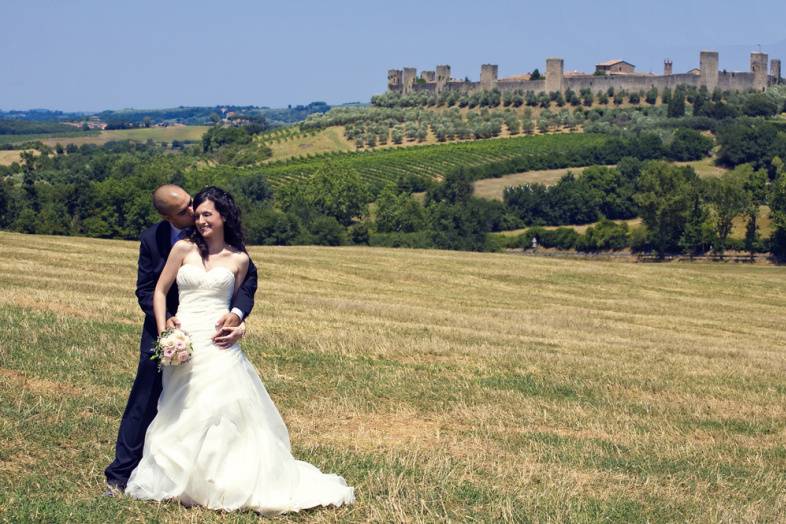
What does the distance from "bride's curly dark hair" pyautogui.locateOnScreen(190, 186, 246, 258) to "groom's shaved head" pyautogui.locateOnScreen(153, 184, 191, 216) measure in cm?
11

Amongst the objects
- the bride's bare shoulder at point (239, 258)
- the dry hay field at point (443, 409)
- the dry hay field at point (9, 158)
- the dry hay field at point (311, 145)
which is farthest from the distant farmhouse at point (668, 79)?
the bride's bare shoulder at point (239, 258)

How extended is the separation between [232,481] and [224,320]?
1201mm

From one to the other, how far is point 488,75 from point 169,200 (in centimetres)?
18681

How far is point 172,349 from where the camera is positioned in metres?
8.16

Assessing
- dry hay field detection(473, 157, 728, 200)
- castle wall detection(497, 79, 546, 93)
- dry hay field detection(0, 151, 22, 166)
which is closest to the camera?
dry hay field detection(473, 157, 728, 200)

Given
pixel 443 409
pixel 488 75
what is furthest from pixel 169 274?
pixel 488 75

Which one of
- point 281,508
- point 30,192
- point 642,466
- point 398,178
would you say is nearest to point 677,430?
point 642,466

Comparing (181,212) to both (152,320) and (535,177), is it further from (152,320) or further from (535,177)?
(535,177)

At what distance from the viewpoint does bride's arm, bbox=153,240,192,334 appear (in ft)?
28.2

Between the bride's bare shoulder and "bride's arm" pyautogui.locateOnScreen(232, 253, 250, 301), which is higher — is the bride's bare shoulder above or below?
above

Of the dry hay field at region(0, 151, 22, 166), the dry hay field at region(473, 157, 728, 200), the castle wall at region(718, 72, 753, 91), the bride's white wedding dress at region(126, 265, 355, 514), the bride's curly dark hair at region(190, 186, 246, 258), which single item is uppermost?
the castle wall at region(718, 72, 753, 91)

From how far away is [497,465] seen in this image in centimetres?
1030

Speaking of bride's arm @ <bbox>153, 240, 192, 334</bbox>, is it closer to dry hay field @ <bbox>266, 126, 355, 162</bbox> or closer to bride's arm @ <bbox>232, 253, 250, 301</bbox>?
bride's arm @ <bbox>232, 253, 250, 301</bbox>

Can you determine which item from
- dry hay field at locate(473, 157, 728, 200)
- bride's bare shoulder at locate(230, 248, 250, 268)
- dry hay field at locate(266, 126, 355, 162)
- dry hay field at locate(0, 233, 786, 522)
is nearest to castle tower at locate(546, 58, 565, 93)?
dry hay field at locate(266, 126, 355, 162)
